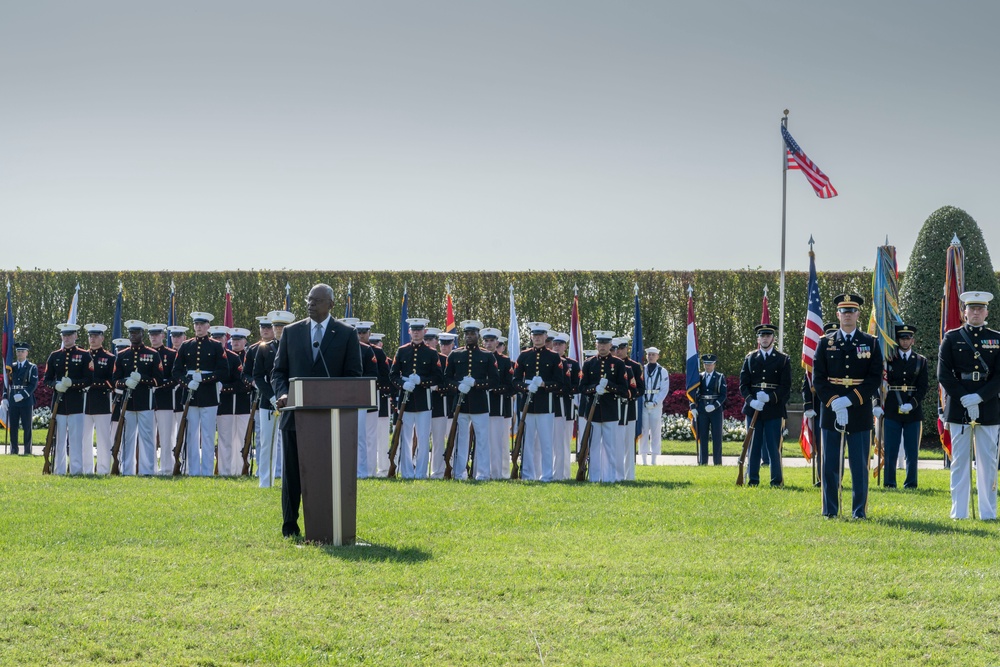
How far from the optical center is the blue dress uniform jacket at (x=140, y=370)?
15398 mm

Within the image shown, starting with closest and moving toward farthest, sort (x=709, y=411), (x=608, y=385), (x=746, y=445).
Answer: (x=746, y=445) < (x=608, y=385) < (x=709, y=411)

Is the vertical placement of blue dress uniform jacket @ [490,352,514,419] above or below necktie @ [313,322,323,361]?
below

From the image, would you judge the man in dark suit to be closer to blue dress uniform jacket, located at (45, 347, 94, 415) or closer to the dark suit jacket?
the dark suit jacket

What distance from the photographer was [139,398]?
15.6 meters

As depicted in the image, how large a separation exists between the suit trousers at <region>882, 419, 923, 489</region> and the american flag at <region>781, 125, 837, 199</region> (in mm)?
6435

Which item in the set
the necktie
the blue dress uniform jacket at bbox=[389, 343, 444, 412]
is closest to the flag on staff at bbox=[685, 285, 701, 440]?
the blue dress uniform jacket at bbox=[389, 343, 444, 412]

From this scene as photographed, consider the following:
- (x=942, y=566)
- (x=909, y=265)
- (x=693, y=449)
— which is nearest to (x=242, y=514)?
(x=942, y=566)

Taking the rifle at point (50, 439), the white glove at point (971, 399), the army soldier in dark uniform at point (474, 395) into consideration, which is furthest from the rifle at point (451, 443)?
the white glove at point (971, 399)

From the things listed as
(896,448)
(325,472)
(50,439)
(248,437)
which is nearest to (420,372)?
(248,437)

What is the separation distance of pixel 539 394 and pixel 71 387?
21.4 feet

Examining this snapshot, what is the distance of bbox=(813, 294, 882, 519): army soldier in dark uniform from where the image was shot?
10.1 m

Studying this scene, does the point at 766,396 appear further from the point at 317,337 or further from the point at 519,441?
Answer: the point at 317,337

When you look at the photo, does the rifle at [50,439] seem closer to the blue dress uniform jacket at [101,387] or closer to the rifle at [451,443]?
the blue dress uniform jacket at [101,387]

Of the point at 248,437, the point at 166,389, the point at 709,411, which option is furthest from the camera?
the point at 709,411
